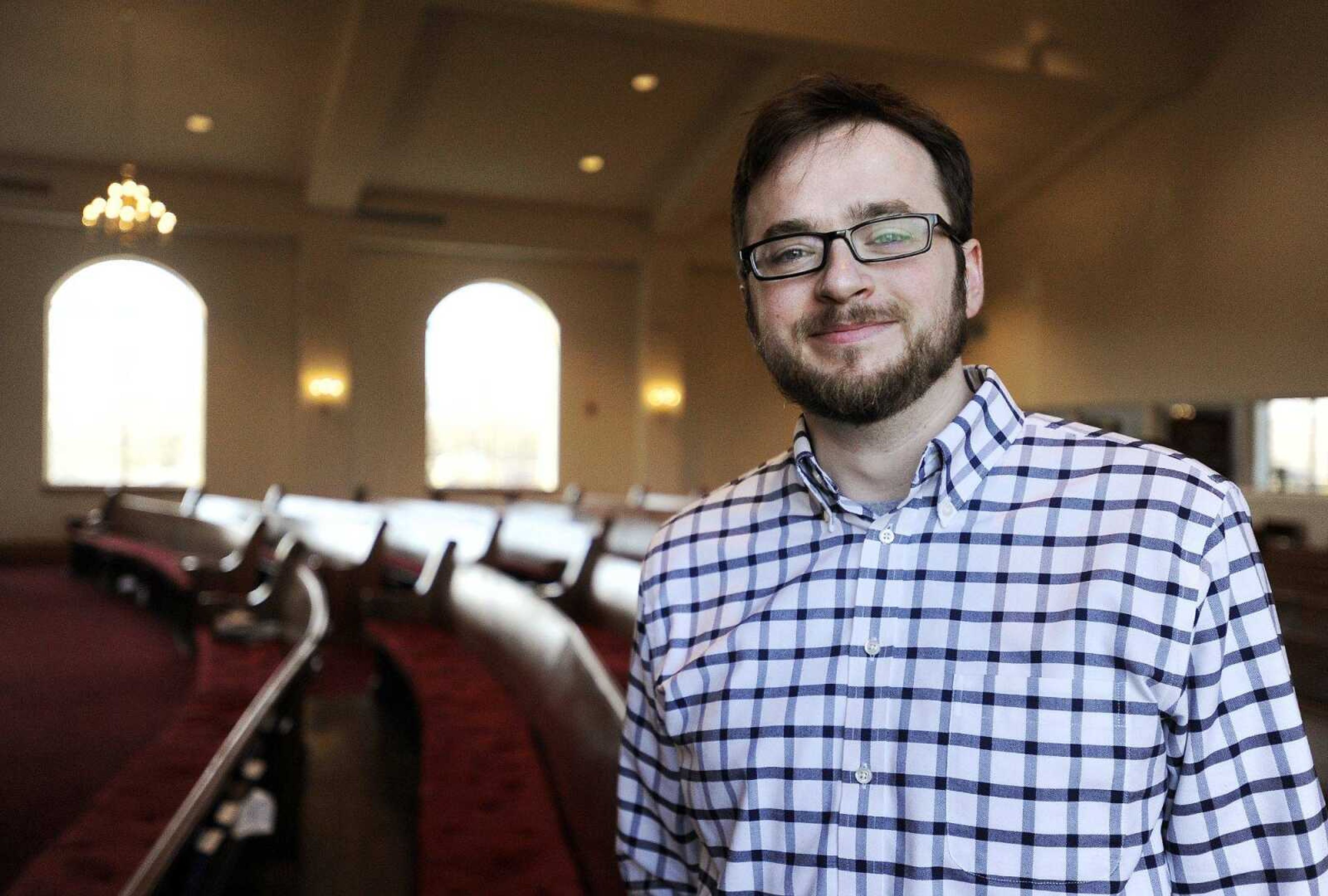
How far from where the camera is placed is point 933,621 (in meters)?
1.01

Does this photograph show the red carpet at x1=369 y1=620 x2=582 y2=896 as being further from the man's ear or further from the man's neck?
the man's ear

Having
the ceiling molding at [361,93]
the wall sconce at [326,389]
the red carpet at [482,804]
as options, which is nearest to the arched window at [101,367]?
the red carpet at [482,804]

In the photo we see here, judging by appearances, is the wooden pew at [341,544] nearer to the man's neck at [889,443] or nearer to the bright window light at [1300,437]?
the bright window light at [1300,437]

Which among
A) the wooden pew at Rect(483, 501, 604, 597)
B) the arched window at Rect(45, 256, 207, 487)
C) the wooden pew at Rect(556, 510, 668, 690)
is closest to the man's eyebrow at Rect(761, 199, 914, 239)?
the arched window at Rect(45, 256, 207, 487)

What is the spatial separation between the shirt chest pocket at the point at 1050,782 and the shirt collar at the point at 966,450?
196 mm

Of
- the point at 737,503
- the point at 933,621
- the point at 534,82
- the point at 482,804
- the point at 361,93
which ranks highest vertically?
the point at 534,82

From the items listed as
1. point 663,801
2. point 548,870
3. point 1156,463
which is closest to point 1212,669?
point 1156,463

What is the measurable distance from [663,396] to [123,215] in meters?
11.2

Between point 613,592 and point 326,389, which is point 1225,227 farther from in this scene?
point 326,389

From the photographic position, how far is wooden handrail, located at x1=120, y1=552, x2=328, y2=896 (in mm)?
1820

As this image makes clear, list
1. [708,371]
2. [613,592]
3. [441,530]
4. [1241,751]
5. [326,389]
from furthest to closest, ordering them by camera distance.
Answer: [708,371], [326,389], [441,530], [613,592], [1241,751]

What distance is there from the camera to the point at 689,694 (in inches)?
44.8

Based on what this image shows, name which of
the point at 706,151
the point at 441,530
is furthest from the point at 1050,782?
the point at 706,151

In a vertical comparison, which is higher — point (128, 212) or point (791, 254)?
point (128, 212)
